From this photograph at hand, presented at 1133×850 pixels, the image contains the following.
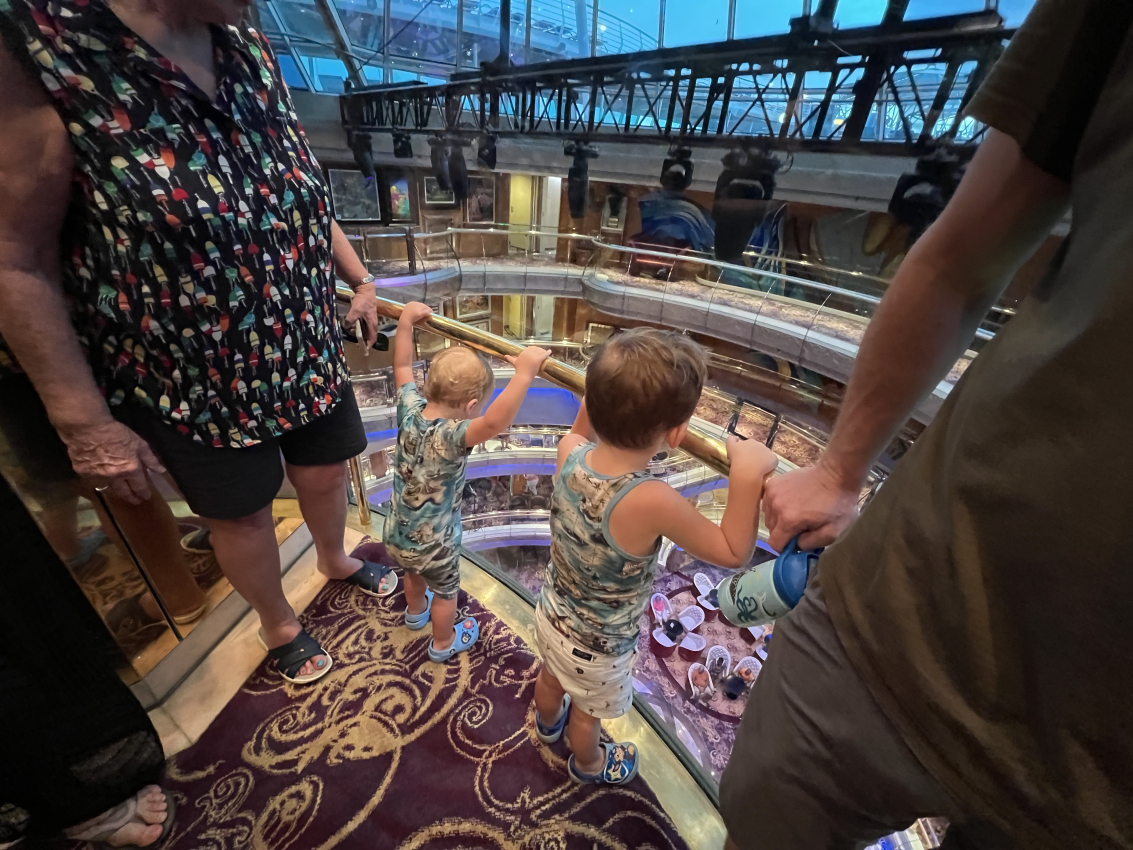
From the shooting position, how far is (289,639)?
1464 mm

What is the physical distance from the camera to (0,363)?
888 mm

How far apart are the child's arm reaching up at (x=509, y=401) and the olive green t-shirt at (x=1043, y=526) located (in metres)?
0.80

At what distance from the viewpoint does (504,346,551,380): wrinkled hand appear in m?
1.20

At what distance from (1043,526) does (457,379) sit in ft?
3.67

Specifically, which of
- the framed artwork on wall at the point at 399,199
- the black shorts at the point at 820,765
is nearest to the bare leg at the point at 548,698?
the black shorts at the point at 820,765

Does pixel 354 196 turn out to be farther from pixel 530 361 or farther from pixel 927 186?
pixel 530 361

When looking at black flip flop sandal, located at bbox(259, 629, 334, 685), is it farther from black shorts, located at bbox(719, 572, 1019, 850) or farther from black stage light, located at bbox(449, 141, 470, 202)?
black stage light, located at bbox(449, 141, 470, 202)

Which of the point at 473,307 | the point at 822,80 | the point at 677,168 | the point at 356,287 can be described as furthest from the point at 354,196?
the point at 356,287

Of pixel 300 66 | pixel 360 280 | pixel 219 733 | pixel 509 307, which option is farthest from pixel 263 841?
pixel 509 307

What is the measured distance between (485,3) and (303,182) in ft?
30.8

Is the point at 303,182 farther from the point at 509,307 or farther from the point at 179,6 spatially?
the point at 509,307

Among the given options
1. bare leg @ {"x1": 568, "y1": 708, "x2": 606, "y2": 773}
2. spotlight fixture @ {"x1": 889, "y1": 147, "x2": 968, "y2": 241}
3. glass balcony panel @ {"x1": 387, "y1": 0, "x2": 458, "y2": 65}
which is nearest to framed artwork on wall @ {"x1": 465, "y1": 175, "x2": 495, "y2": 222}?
glass balcony panel @ {"x1": 387, "y1": 0, "x2": 458, "y2": 65}

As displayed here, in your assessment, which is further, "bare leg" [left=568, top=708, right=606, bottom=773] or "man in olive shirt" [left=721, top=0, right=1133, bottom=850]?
"bare leg" [left=568, top=708, right=606, bottom=773]

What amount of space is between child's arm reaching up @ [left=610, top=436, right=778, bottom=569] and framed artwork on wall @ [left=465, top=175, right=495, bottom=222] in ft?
38.2
